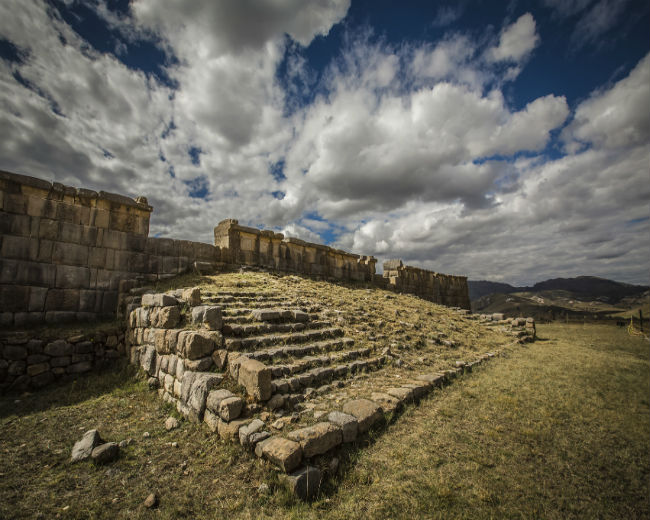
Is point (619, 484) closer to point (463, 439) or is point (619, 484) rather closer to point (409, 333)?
point (463, 439)

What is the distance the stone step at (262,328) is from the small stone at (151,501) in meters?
2.87

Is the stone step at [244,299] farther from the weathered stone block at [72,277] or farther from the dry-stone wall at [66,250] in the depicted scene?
the weathered stone block at [72,277]

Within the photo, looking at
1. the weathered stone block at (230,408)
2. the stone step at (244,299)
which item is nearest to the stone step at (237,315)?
the stone step at (244,299)

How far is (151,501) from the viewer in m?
3.09

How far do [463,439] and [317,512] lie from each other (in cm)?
252

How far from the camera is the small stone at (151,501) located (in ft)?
10.0

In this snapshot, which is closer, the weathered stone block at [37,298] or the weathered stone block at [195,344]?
the weathered stone block at [195,344]

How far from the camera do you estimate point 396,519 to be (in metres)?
Result: 2.85

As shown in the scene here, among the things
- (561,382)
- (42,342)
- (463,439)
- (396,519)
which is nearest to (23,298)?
(42,342)

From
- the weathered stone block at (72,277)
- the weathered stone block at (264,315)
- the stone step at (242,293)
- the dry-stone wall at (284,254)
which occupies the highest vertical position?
the dry-stone wall at (284,254)

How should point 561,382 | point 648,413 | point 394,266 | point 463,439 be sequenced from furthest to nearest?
1. point 394,266
2. point 561,382
3. point 648,413
4. point 463,439

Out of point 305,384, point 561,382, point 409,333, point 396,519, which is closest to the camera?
point 396,519

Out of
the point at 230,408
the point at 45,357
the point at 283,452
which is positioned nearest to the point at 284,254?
the point at 45,357

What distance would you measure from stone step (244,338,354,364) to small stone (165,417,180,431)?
4.73 ft
